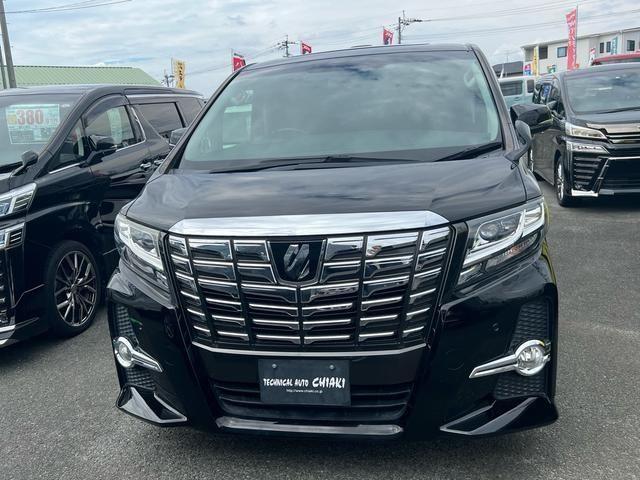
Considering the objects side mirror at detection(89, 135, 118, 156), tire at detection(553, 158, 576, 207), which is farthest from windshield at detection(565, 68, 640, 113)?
side mirror at detection(89, 135, 118, 156)

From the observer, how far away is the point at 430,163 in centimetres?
275

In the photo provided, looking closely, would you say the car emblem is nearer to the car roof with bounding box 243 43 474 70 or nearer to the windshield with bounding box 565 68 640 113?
the car roof with bounding box 243 43 474 70

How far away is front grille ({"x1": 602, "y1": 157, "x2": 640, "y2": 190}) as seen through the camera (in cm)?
758

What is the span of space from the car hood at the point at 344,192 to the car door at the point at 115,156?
242cm

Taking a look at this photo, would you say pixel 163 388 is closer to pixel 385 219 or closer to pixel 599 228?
pixel 385 219

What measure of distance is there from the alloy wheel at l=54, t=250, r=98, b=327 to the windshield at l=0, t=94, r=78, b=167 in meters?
0.89

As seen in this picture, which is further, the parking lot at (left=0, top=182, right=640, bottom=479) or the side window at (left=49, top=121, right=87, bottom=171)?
the side window at (left=49, top=121, right=87, bottom=171)

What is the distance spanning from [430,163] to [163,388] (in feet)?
5.08

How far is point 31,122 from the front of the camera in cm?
502

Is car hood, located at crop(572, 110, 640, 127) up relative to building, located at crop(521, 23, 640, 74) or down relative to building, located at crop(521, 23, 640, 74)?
down

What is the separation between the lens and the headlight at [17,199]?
4064 millimetres

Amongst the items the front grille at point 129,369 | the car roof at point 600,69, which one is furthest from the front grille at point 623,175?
the front grille at point 129,369

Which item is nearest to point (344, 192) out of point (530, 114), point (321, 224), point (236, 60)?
point (321, 224)

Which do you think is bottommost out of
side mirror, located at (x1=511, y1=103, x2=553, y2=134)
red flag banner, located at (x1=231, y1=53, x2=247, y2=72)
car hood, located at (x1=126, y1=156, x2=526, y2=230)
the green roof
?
car hood, located at (x1=126, y1=156, x2=526, y2=230)
